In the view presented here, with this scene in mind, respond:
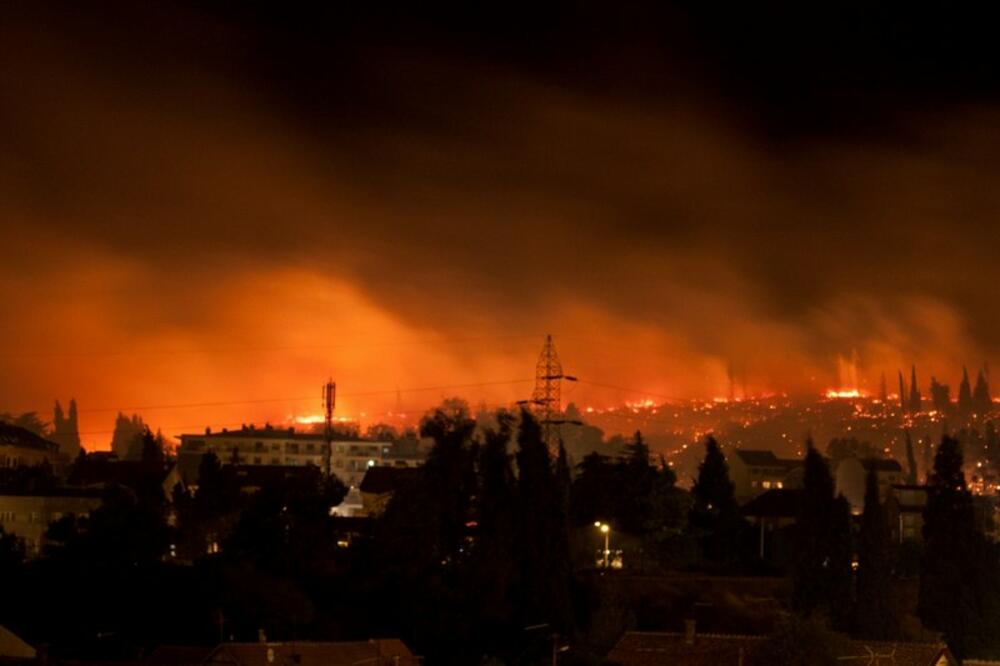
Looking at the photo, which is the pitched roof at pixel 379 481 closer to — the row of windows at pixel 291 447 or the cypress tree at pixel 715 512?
the cypress tree at pixel 715 512

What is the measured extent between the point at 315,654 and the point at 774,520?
35367 millimetres

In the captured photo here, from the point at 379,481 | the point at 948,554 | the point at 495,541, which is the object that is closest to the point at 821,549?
the point at 948,554

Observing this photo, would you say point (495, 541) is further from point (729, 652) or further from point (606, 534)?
point (606, 534)

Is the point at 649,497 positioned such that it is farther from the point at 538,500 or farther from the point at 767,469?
the point at 767,469

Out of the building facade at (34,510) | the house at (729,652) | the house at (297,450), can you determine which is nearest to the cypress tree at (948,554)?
the house at (729,652)

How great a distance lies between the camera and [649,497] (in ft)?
208

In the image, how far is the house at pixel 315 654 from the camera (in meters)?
38.1

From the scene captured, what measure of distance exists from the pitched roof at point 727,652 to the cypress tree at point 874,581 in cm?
630

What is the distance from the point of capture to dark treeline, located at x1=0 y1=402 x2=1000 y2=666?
159 feet

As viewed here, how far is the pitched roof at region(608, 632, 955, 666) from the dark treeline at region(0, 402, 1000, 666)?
1.28m

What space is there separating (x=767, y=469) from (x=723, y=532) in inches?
1423

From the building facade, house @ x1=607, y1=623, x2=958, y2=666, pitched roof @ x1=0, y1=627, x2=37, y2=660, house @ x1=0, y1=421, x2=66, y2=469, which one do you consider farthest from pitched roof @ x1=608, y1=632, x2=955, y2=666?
house @ x1=0, y1=421, x2=66, y2=469

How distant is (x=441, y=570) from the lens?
52719 mm

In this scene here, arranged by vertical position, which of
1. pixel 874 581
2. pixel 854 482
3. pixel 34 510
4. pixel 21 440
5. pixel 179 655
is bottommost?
pixel 179 655
